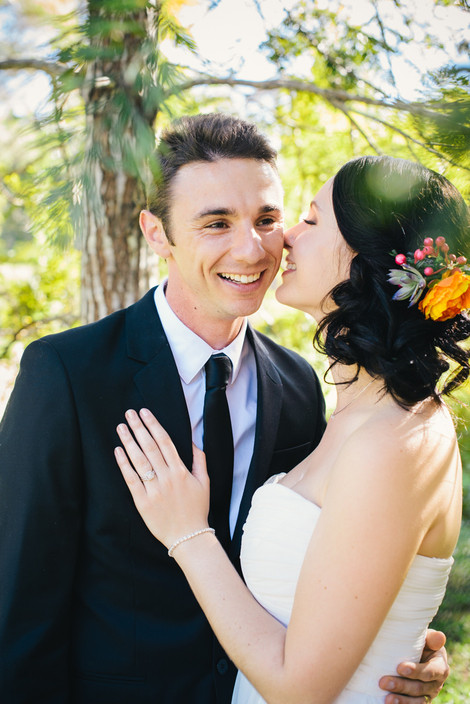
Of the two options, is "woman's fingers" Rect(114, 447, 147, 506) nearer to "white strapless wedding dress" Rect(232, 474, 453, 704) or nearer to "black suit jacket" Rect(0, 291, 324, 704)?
"black suit jacket" Rect(0, 291, 324, 704)

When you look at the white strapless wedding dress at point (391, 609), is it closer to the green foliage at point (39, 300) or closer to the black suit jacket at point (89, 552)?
the black suit jacket at point (89, 552)

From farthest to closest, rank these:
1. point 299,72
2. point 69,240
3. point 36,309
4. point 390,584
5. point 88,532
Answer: point 36,309 < point 299,72 < point 88,532 < point 390,584 < point 69,240

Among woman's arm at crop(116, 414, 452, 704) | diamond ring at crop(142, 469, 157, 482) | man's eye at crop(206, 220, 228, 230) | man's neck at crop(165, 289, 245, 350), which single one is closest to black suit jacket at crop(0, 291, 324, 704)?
diamond ring at crop(142, 469, 157, 482)

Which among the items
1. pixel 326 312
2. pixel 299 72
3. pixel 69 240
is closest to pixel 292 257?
pixel 326 312

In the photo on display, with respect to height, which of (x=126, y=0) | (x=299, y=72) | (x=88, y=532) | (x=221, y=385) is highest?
(x=299, y=72)

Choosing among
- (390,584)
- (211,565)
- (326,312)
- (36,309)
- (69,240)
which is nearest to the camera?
(69,240)

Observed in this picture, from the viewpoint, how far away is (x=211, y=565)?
193cm

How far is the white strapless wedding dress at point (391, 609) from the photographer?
192 cm

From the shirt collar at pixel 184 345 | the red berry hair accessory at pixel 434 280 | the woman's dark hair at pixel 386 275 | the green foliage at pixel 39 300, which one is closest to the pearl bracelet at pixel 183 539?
the shirt collar at pixel 184 345

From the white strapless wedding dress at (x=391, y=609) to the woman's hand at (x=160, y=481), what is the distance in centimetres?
25

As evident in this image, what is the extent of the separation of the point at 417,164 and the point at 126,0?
1289 millimetres

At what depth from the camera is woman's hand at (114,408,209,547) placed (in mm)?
2002

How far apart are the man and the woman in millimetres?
142

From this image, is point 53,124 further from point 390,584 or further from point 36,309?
point 36,309
